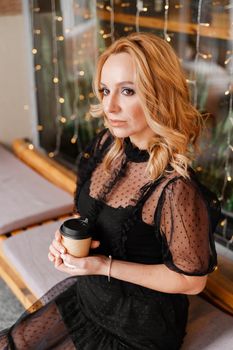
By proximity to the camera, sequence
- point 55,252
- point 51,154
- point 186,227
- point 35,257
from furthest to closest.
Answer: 1. point 51,154
2. point 35,257
3. point 55,252
4. point 186,227

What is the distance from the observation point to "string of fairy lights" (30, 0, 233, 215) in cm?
183

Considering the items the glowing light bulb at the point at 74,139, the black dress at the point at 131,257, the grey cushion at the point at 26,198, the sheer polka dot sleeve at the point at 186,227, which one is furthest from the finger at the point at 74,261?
the glowing light bulb at the point at 74,139

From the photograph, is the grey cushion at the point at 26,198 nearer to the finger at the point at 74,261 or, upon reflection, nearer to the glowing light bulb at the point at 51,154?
the glowing light bulb at the point at 51,154

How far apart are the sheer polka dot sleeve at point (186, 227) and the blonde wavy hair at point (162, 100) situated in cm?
5

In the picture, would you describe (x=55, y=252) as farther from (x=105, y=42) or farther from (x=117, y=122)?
(x=105, y=42)

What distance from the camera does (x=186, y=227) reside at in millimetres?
1118

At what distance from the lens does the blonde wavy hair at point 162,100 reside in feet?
3.67

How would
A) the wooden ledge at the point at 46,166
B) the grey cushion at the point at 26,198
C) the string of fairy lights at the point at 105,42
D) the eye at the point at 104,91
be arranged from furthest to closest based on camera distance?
the wooden ledge at the point at 46,166, the grey cushion at the point at 26,198, the string of fairy lights at the point at 105,42, the eye at the point at 104,91

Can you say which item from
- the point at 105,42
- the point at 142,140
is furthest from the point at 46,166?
the point at 142,140

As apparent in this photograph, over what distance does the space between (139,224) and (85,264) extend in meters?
0.16

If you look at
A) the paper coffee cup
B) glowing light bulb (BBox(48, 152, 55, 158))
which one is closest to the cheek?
the paper coffee cup

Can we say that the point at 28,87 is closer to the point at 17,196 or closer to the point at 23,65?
the point at 23,65

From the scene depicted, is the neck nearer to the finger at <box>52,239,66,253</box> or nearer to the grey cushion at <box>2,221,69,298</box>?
the finger at <box>52,239,66,253</box>

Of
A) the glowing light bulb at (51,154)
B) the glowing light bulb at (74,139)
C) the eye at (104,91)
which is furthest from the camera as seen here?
the glowing light bulb at (51,154)
